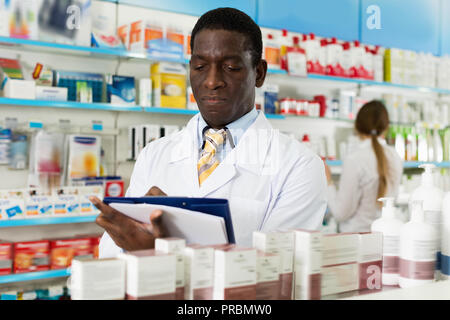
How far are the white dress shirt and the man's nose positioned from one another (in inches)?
89.8

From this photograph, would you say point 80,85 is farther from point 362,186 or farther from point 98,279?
point 98,279

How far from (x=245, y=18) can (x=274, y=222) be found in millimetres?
704

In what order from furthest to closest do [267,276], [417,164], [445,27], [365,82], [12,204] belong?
1. [445,27]
2. [417,164]
3. [365,82]
4. [12,204]
5. [267,276]

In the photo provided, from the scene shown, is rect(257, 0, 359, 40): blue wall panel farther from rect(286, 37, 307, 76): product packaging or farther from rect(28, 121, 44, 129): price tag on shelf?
rect(28, 121, 44, 129): price tag on shelf

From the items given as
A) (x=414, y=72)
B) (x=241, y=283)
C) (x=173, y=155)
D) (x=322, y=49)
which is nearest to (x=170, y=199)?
(x=241, y=283)

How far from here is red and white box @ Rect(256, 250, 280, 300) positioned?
0.99 metres

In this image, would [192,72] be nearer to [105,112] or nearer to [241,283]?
[241,283]

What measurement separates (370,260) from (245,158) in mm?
592

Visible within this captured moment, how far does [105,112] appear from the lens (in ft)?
12.2

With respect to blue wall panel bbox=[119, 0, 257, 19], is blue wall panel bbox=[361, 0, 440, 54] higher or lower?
higher

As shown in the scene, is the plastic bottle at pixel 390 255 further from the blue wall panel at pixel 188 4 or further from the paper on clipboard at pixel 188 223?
the blue wall panel at pixel 188 4

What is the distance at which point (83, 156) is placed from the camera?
3.46 m

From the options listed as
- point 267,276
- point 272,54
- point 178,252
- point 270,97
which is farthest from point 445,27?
point 178,252

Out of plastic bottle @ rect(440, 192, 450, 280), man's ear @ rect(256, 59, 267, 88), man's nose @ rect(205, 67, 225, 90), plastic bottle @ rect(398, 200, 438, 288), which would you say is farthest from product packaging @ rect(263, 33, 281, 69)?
plastic bottle @ rect(398, 200, 438, 288)
